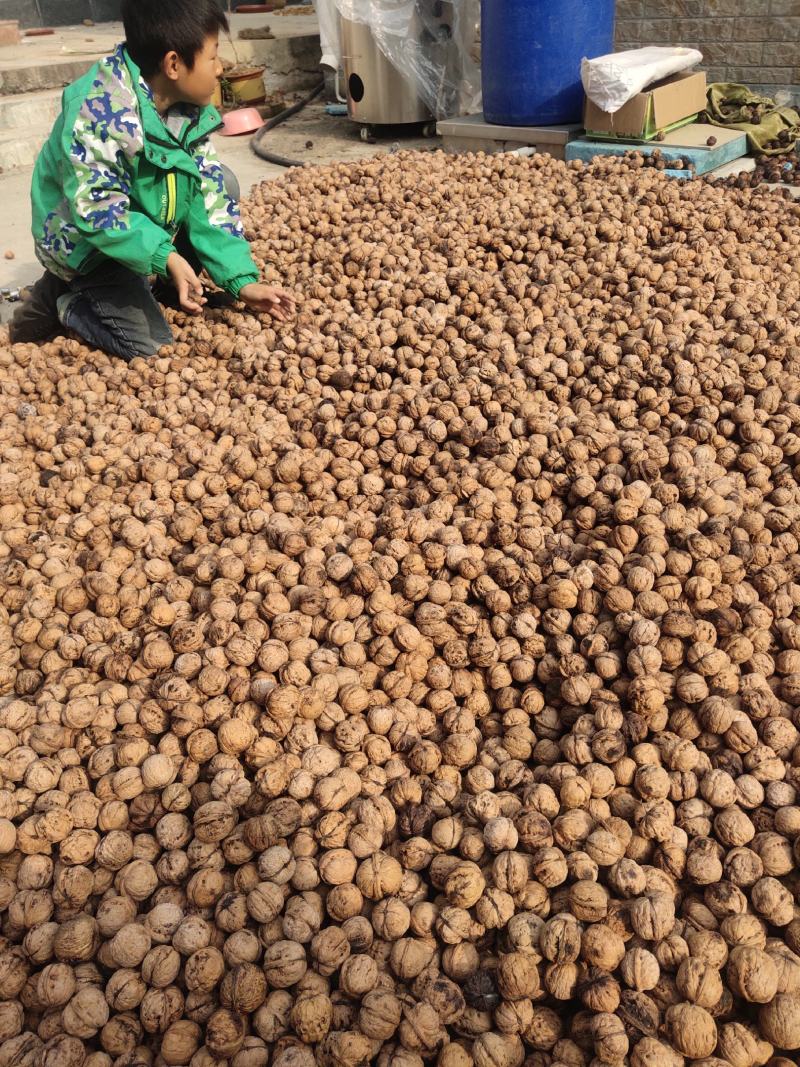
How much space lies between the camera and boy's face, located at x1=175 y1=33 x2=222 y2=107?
3.43m

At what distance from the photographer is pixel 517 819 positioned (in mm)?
1904

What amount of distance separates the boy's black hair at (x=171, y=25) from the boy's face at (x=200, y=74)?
2cm

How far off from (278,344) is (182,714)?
2178 mm

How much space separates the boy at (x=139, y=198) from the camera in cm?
345

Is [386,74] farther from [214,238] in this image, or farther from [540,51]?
[214,238]

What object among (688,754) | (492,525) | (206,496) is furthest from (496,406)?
(688,754)

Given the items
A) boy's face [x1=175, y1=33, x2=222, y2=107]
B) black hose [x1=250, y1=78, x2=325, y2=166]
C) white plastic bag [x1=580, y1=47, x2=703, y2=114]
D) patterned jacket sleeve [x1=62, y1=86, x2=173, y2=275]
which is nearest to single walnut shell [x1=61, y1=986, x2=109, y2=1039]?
patterned jacket sleeve [x1=62, y1=86, x2=173, y2=275]

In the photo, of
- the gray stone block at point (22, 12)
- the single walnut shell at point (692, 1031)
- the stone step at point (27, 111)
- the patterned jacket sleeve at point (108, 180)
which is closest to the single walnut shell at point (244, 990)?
the single walnut shell at point (692, 1031)

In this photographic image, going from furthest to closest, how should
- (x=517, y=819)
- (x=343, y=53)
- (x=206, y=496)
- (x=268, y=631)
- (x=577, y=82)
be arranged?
(x=343, y=53)
(x=577, y=82)
(x=206, y=496)
(x=268, y=631)
(x=517, y=819)

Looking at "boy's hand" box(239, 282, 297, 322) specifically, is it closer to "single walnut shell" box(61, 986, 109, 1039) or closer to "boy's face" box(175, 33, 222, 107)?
"boy's face" box(175, 33, 222, 107)

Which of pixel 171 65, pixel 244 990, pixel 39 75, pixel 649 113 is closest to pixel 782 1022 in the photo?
pixel 244 990

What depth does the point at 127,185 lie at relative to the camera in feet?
12.1

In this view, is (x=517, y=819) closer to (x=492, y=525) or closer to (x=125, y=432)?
(x=492, y=525)

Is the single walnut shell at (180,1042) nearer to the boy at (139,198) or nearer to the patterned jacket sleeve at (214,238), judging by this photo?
the boy at (139,198)
